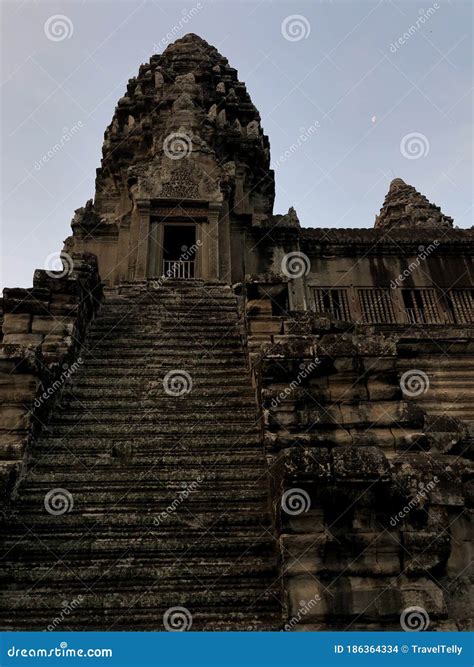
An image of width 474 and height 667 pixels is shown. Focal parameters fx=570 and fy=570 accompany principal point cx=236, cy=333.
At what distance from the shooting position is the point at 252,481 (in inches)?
236

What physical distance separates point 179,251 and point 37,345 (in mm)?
8596

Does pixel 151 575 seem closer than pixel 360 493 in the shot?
No

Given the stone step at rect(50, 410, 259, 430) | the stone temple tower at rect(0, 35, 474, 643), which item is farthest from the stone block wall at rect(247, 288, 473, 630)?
the stone step at rect(50, 410, 259, 430)

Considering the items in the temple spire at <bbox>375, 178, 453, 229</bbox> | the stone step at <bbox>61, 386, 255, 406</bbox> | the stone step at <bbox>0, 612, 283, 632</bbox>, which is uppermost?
the temple spire at <bbox>375, 178, 453, 229</bbox>

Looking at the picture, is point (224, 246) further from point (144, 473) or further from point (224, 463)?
point (144, 473)

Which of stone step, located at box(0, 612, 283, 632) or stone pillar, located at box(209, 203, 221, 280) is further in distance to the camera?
stone pillar, located at box(209, 203, 221, 280)

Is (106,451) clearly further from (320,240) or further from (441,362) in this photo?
(320,240)

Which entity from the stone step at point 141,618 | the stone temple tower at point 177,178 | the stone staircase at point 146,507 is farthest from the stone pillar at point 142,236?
the stone step at point 141,618

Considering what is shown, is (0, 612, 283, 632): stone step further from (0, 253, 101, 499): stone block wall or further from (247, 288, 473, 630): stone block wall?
(0, 253, 101, 499): stone block wall

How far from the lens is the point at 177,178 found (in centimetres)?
1420

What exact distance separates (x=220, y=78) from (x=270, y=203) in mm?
5396

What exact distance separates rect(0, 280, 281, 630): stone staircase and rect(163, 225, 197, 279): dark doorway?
514 centimetres

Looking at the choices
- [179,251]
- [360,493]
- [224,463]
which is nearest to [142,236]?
[179,251]

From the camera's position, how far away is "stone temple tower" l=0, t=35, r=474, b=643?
15.3 ft
